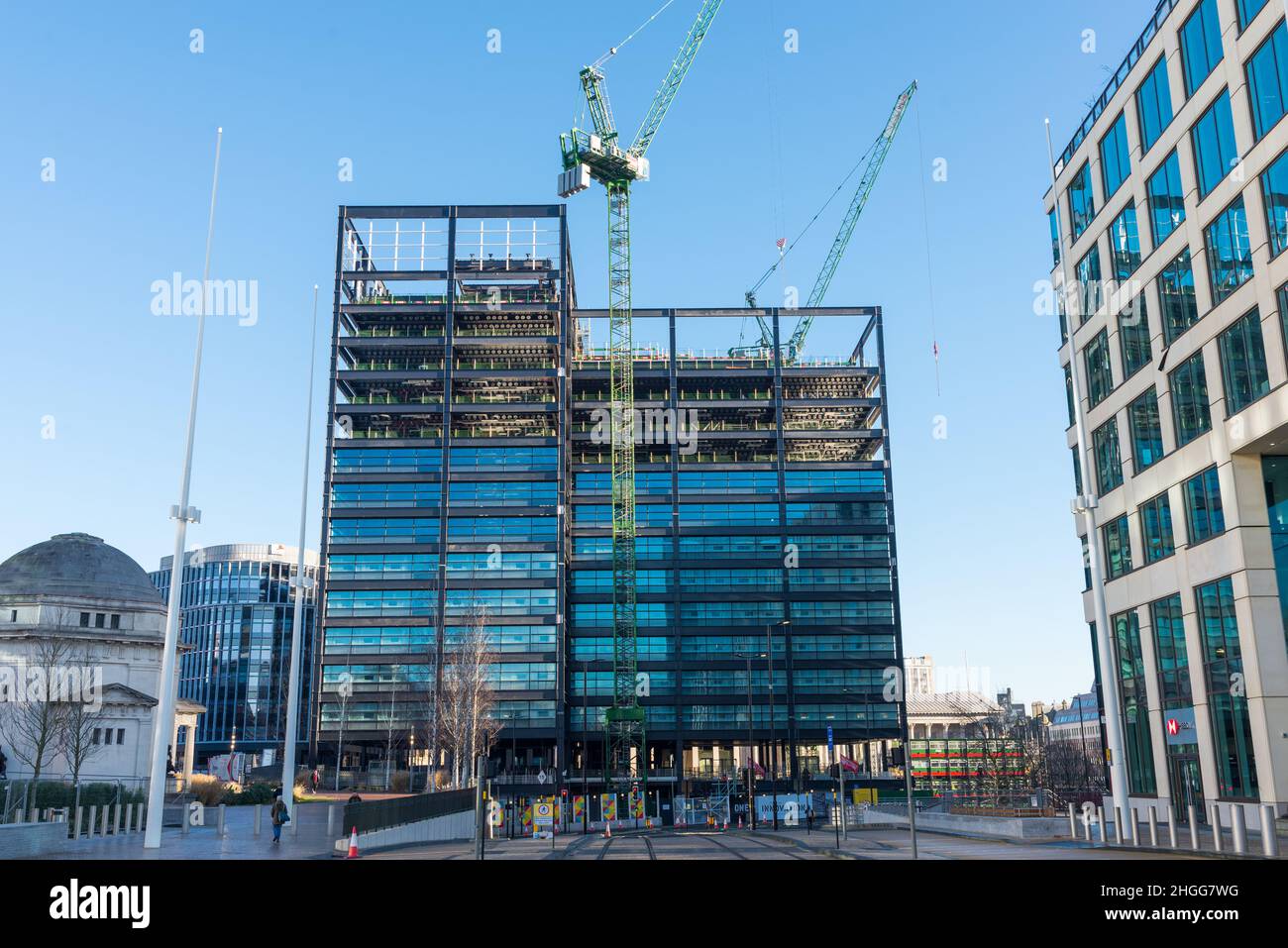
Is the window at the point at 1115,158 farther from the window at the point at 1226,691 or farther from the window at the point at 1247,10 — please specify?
the window at the point at 1226,691

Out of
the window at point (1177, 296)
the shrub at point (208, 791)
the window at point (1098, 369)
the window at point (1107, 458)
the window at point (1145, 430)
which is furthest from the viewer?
the shrub at point (208, 791)

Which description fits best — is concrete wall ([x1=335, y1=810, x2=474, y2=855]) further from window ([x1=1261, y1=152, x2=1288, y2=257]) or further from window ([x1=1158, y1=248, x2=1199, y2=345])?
window ([x1=1158, y1=248, x2=1199, y2=345])

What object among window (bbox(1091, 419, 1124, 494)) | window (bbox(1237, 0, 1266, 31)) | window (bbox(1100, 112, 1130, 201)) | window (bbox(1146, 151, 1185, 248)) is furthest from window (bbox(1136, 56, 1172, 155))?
window (bbox(1091, 419, 1124, 494))

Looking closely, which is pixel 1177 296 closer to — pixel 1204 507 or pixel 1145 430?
pixel 1145 430

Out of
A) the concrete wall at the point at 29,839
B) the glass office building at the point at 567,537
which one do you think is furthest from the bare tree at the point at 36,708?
the glass office building at the point at 567,537

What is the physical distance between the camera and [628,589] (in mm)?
119188

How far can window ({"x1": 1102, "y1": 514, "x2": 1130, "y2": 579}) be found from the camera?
160 ft

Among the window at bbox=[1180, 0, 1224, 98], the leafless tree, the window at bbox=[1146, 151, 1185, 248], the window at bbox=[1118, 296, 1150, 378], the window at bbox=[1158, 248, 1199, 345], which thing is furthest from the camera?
the leafless tree

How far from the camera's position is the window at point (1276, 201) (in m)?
34.9

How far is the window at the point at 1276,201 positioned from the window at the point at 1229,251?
1.17 m

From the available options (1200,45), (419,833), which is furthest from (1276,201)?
(419,833)

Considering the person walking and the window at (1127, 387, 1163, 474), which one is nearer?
the person walking

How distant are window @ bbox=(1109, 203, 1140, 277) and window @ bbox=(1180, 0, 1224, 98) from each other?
20.8 feet
